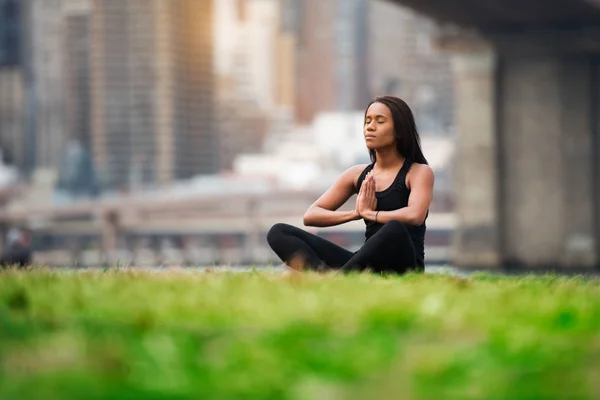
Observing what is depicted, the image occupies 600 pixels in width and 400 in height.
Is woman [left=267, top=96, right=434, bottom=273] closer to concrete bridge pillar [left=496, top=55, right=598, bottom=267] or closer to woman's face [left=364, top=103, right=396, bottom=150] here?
woman's face [left=364, top=103, right=396, bottom=150]

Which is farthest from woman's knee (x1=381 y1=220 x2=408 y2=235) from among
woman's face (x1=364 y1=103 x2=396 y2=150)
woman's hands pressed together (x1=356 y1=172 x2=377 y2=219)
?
woman's face (x1=364 y1=103 x2=396 y2=150)

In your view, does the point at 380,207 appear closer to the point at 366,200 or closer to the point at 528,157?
the point at 366,200

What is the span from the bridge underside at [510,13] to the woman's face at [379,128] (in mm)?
39883

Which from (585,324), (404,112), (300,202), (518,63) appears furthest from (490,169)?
(300,202)

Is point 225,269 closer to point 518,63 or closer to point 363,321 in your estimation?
point 363,321

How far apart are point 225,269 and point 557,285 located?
1.99 m

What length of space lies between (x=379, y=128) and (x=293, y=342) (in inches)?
180

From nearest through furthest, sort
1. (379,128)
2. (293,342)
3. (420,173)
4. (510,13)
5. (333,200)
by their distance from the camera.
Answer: (293,342) < (420,173) < (379,128) < (333,200) < (510,13)

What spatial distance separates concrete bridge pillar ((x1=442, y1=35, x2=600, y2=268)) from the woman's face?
50.5 meters

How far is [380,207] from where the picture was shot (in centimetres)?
912

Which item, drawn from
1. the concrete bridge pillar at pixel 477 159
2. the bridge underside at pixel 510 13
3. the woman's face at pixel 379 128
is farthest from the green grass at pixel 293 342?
the concrete bridge pillar at pixel 477 159

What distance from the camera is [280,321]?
5.01 meters

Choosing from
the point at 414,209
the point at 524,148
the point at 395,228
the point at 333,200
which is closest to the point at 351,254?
the point at 414,209

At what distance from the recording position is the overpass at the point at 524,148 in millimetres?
59844
